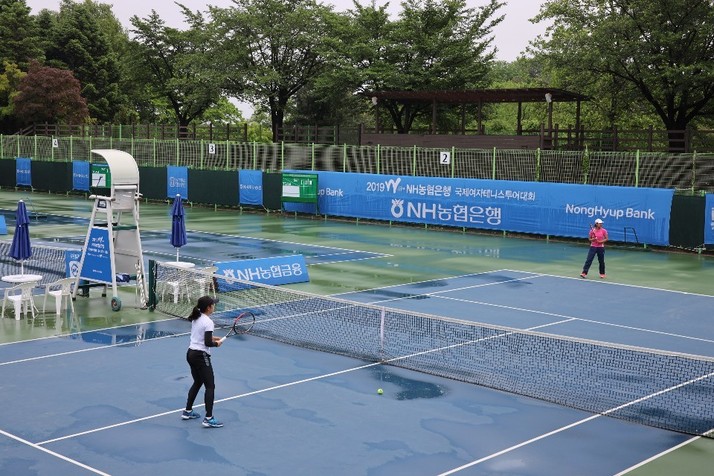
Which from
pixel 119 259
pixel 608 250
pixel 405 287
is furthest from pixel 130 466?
pixel 608 250

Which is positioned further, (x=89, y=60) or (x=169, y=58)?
(x=89, y=60)

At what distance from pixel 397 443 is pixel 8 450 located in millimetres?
4941

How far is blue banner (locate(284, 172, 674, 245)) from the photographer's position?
34.2 meters

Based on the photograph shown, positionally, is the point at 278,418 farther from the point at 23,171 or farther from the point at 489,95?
the point at 23,171

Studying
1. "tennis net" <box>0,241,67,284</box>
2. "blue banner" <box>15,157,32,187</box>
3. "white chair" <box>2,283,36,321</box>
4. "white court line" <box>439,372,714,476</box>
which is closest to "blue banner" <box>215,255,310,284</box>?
"white chair" <box>2,283,36,321</box>

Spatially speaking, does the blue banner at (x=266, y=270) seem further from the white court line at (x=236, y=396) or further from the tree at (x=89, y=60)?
the tree at (x=89, y=60)

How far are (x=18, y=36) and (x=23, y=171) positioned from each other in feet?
104

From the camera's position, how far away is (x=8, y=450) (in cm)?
1178

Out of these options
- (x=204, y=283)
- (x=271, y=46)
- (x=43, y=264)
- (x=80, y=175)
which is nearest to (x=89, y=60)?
(x=271, y=46)

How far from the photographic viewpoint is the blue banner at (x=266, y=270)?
23047 mm

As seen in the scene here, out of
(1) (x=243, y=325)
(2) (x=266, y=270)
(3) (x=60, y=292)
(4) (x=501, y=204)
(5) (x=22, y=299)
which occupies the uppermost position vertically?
(4) (x=501, y=204)

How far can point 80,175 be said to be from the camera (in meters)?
57.8

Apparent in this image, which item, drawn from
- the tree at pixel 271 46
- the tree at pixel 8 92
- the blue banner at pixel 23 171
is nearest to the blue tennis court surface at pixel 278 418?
the blue banner at pixel 23 171

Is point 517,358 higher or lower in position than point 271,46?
lower
